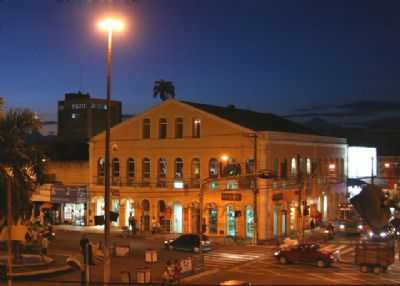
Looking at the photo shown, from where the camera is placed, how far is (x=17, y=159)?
36.2 m

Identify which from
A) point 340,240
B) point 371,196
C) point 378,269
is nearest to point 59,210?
point 340,240

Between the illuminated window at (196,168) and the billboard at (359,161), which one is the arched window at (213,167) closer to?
the illuminated window at (196,168)

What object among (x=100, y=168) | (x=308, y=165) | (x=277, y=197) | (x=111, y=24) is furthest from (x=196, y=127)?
(x=111, y=24)

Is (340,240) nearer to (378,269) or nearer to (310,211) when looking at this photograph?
(310,211)

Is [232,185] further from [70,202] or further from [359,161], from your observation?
[359,161]

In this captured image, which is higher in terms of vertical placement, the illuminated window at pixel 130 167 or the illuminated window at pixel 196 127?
the illuminated window at pixel 196 127

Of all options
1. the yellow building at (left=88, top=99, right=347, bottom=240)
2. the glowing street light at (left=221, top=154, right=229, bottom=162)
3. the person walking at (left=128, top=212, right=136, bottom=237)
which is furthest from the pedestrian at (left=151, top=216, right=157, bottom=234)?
the glowing street light at (left=221, top=154, right=229, bottom=162)

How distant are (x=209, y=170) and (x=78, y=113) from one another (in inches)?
3381

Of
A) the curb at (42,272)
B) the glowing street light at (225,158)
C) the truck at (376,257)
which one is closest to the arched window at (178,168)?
the glowing street light at (225,158)

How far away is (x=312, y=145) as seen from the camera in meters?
67.4

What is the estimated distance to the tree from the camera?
3469 centimetres

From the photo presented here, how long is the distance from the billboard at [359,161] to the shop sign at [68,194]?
31516 mm

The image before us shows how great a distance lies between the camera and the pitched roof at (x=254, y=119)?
61.9 metres

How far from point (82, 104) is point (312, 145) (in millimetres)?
84000
